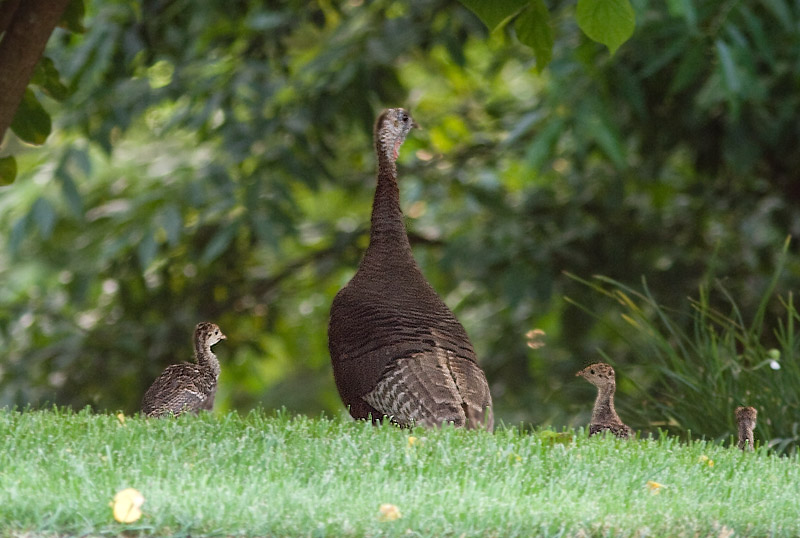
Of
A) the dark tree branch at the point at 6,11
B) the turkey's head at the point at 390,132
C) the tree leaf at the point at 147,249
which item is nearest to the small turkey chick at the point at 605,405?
the turkey's head at the point at 390,132

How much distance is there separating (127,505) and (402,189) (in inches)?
254

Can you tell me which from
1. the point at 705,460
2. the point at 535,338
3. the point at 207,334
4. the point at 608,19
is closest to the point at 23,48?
the point at 207,334

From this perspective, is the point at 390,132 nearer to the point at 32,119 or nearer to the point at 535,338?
the point at 32,119

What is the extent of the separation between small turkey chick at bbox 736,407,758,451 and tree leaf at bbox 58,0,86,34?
4.04 metres

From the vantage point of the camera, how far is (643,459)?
4.64 meters

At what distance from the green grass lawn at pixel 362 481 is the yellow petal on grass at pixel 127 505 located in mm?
33

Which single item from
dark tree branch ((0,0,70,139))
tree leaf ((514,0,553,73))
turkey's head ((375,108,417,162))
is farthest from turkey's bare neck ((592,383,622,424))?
dark tree branch ((0,0,70,139))

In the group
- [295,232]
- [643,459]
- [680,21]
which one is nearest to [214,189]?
[295,232]

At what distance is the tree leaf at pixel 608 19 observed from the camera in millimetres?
4629

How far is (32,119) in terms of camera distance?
6441 mm

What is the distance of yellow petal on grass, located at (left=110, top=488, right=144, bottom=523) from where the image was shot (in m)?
3.39

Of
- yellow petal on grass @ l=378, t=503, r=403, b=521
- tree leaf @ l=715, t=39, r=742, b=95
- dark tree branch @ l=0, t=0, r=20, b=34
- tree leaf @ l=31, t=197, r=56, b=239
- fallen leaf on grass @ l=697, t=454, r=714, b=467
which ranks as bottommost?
fallen leaf on grass @ l=697, t=454, r=714, b=467

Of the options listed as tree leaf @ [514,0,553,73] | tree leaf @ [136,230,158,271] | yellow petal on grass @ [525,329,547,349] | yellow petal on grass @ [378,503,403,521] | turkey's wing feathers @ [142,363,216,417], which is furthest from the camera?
yellow petal on grass @ [525,329,547,349]

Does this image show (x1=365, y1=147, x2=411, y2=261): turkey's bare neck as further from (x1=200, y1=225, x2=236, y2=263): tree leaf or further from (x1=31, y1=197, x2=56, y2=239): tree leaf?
(x1=31, y1=197, x2=56, y2=239): tree leaf
